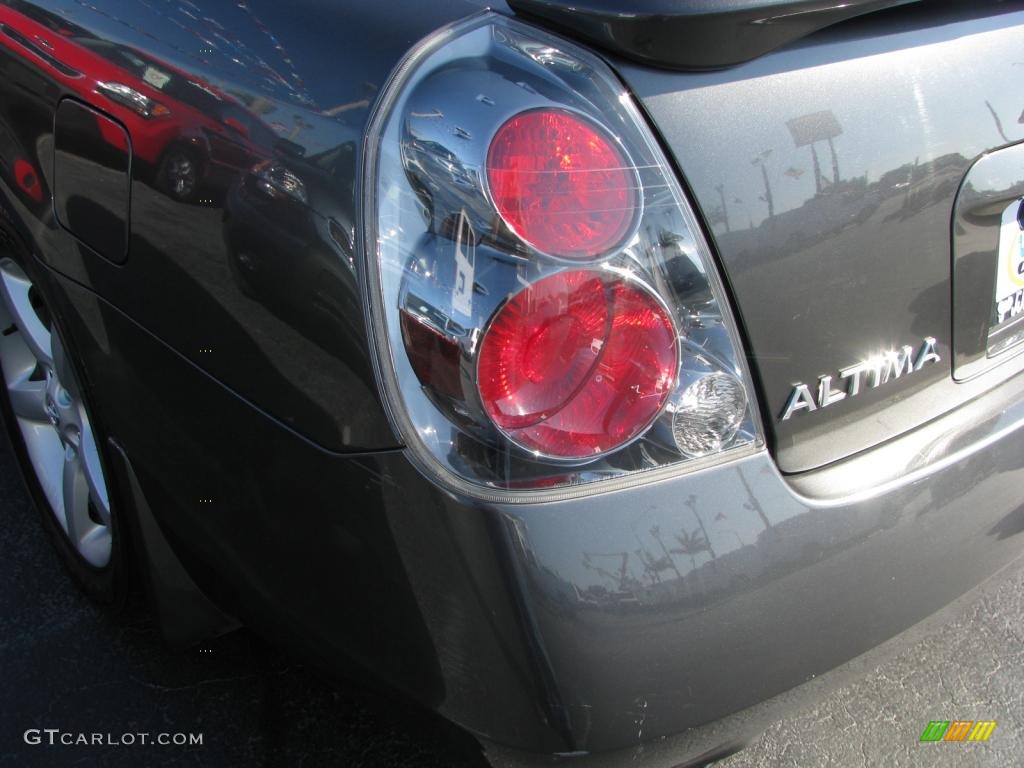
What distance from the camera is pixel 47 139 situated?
5.73ft

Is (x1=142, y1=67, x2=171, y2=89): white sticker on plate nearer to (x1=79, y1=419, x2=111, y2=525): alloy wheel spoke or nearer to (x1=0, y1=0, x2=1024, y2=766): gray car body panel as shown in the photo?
(x1=0, y1=0, x2=1024, y2=766): gray car body panel

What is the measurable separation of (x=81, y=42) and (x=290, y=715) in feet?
4.19

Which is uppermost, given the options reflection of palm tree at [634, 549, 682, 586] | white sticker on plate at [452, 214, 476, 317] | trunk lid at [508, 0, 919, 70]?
trunk lid at [508, 0, 919, 70]

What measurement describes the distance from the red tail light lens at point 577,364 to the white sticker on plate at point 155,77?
0.65 metres

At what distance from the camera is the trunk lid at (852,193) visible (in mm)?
1275

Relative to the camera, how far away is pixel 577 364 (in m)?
1.25

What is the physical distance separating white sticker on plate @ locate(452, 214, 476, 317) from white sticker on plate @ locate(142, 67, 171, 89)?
57cm

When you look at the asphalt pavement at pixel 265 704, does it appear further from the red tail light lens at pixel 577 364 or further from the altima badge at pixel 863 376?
the red tail light lens at pixel 577 364

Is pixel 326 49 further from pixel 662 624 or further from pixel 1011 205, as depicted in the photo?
pixel 1011 205

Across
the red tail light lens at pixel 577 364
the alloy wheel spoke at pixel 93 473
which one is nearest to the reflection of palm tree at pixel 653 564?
the red tail light lens at pixel 577 364

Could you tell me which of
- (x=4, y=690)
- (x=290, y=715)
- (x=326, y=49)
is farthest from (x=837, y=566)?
(x=4, y=690)

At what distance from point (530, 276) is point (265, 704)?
1317mm

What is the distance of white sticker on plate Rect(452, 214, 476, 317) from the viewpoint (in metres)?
1.19

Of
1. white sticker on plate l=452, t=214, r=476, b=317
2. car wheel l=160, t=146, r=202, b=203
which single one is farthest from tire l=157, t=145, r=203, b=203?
white sticker on plate l=452, t=214, r=476, b=317
